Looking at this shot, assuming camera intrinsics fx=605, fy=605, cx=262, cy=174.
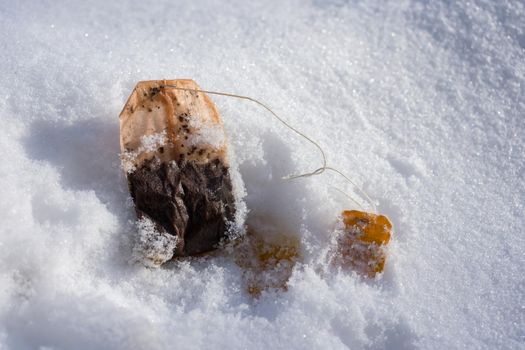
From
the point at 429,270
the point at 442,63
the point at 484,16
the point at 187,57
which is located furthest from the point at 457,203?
the point at 187,57

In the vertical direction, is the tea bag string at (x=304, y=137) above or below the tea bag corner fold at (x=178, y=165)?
above

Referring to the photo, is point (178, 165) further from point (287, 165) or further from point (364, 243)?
point (364, 243)

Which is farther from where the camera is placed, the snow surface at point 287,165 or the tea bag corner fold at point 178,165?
the tea bag corner fold at point 178,165

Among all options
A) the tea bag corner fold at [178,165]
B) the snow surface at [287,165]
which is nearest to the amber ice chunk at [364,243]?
the snow surface at [287,165]

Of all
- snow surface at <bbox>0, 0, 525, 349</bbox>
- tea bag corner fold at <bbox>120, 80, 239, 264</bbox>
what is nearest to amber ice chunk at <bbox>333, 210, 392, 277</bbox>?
snow surface at <bbox>0, 0, 525, 349</bbox>

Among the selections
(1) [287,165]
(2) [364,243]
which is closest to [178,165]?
(1) [287,165]

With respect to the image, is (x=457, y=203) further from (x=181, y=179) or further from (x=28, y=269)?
(x=28, y=269)

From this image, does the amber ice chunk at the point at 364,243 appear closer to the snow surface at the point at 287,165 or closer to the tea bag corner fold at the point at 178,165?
the snow surface at the point at 287,165
